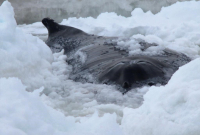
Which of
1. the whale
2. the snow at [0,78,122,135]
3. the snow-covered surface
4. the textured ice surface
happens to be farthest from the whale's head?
the textured ice surface

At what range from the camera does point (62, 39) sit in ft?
19.2

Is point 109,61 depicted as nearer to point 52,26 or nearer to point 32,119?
point 52,26

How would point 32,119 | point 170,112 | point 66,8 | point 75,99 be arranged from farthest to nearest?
point 66,8, point 75,99, point 170,112, point 32,119

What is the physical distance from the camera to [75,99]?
11.7 feet

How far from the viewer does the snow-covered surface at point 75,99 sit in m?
1.83

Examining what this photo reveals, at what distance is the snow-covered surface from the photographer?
1829mm

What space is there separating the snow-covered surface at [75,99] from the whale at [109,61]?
123 millimetres

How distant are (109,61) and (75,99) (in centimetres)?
87

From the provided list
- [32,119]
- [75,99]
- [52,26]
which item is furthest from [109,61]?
[32,119]

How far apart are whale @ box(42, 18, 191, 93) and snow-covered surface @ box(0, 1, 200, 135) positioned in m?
0.12

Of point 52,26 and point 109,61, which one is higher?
point 52,26

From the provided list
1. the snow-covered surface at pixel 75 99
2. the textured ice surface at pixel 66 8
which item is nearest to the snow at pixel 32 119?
the snow-covered surface at pixel 75 99

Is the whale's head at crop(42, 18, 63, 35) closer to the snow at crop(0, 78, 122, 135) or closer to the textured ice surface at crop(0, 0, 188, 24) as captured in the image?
the snow at crop(0, 78, 122, 135)

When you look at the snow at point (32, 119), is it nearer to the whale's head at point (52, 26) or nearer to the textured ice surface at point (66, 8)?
the whale's head at point (52, 26)
